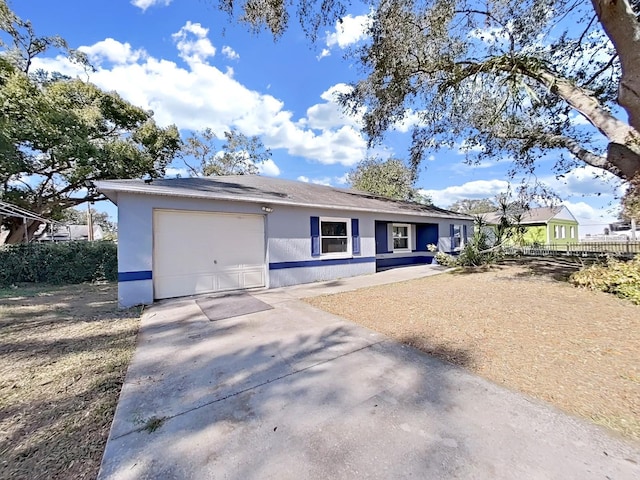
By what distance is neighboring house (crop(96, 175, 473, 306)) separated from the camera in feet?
21.2

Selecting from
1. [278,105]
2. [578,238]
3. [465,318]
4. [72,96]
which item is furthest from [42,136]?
[578,238]

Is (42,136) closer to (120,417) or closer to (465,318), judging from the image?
(120,417)

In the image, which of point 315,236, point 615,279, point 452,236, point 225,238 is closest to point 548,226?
point 452,236

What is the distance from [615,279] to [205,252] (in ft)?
32.9

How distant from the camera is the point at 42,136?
37.8 feet

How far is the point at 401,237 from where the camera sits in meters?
14.4

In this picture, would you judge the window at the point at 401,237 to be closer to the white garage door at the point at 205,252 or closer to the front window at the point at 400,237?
the front window at the point at 400,237

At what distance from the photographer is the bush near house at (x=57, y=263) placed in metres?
9.89

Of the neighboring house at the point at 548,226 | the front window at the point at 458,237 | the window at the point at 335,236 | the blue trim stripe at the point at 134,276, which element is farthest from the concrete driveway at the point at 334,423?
the neighboring house at the point at 548,226

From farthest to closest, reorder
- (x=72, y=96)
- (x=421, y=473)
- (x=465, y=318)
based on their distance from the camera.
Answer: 1. (x=72, y=96)
2. (x=465, y=318)
3. (x=421, y=473)

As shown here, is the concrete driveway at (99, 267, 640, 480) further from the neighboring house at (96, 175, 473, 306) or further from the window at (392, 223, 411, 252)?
the window at (392, 223, 411, 252)

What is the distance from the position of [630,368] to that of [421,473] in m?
3.15

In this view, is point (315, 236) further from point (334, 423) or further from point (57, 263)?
point (57, 263)

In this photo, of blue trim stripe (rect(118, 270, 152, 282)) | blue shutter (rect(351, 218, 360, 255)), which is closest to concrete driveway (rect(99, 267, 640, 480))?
blue trim stripe (rect(118, 270, 152, 282))
